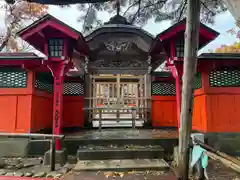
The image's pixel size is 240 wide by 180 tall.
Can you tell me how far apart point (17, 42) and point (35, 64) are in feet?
34.5

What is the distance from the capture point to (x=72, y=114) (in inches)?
284

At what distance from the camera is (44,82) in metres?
6.05

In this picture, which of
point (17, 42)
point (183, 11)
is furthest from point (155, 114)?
point (17, 42)

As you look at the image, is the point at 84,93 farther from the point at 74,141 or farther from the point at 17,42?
the point at 17,42

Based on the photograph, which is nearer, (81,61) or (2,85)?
(2,85)

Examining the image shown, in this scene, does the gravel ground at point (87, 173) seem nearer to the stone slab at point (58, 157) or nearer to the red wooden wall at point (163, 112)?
the stone slab at point (58, 157)

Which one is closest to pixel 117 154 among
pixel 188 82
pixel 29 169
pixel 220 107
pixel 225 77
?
pixel 29 169

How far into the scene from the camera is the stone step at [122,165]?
3645 mm

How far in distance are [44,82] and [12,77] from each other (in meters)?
0.97

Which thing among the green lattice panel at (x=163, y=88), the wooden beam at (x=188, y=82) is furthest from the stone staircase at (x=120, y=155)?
the green lattice panel at (x=163, y=88)

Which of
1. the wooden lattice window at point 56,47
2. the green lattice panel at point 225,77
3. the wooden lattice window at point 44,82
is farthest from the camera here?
the wooden lattice window at point 44,82

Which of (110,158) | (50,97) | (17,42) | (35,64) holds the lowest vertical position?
(110,158)

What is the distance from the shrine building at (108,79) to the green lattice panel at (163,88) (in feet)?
0.12

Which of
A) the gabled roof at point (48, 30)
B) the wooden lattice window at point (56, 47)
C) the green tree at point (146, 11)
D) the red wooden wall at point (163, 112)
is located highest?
the green tree at point (146, 11)
